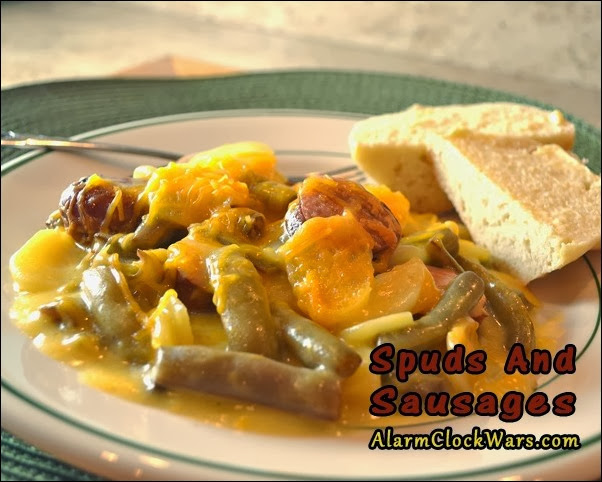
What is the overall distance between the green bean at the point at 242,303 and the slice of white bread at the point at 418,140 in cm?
132

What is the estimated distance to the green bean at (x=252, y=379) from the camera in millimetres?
1871

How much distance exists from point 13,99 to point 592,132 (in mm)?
3417

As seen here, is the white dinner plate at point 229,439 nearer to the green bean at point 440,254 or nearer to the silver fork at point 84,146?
the green bean at point 440,254

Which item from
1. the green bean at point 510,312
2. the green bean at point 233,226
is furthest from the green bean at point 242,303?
the green bean at point 510,312

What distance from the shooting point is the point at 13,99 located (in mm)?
4082

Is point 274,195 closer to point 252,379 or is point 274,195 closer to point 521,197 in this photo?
point 252,379

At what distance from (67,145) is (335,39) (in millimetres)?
4690

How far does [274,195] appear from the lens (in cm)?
259

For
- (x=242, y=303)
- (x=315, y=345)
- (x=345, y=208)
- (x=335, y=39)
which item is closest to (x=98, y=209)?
(x=242, y=303)

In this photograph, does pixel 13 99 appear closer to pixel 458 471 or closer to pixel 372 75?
pixel 372 75

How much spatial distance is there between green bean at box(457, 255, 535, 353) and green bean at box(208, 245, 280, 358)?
82 cm

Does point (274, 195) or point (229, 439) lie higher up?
point (274, 195)

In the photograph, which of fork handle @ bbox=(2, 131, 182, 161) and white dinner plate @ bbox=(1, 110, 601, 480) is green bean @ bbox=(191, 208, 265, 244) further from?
fork handle @ bbox=(2, 131, 182, 161)

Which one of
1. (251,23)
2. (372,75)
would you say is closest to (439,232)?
(372,75)
